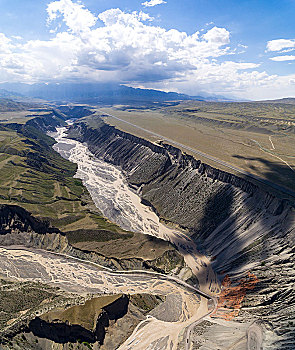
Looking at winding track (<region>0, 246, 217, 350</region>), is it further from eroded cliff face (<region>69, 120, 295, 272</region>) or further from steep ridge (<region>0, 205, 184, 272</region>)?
eroded cliff face (<region>69, 120, 295, 272</region>)

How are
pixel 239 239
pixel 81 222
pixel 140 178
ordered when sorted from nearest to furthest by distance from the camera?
pixel 239 239, pixel 81 222, pixel 140 178

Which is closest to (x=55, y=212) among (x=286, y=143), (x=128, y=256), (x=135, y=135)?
(x=128, y=256)

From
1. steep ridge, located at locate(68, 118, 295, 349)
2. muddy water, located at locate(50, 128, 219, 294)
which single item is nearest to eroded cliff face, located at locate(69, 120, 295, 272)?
steep ridge, located at locate(68, 118, 295, 349)

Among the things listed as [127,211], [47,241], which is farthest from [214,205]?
[47,241]

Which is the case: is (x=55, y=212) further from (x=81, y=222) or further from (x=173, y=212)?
(x=173, y=212)

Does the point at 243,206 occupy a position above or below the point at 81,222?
above

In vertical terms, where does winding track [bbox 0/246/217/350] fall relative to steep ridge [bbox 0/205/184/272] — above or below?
below

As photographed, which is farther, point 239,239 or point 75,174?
point 75,174

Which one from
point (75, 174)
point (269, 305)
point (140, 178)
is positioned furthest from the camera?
point (75, 174)

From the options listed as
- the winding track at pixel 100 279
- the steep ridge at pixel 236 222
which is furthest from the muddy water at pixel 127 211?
the winding track at pixel 100 279
